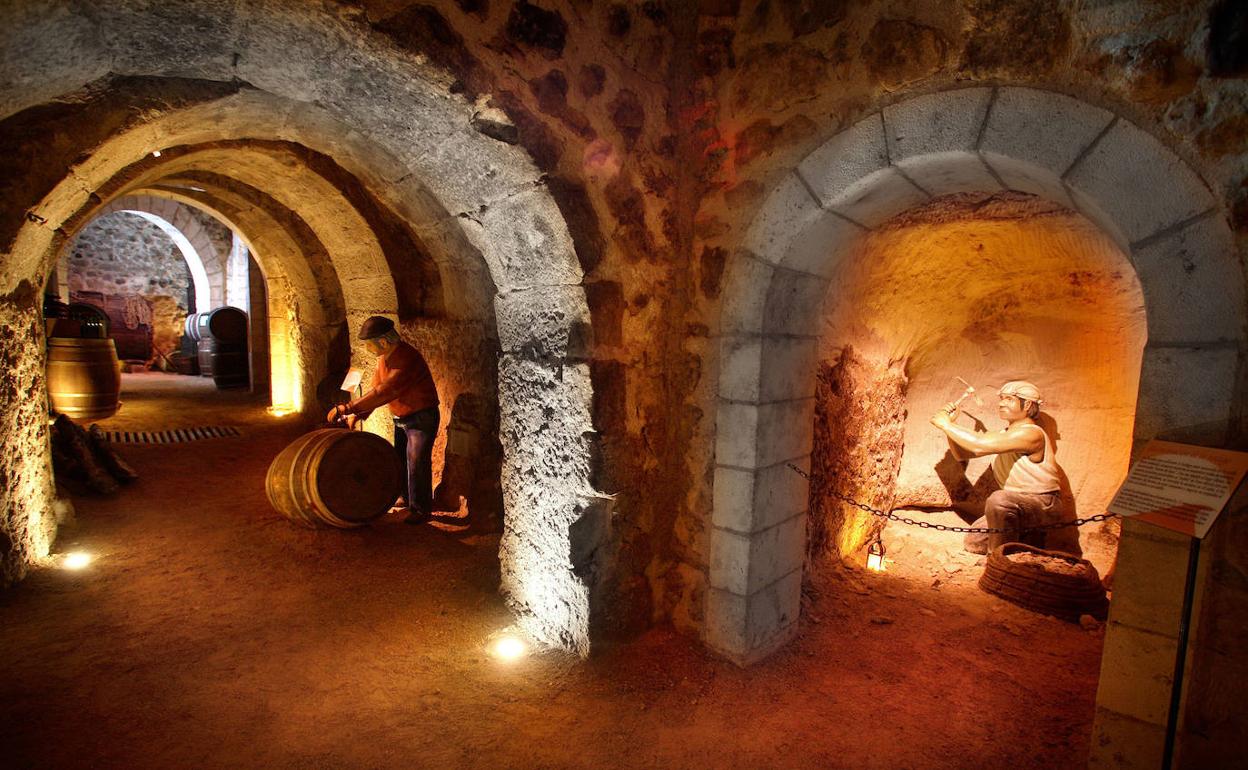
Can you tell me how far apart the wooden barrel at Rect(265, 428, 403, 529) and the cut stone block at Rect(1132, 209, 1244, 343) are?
438 cm

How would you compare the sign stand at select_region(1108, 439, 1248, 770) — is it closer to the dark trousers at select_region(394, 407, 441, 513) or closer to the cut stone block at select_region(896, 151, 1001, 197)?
the cut stone block at select_region(896, 151, 1001, 197)

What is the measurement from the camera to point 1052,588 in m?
3.60

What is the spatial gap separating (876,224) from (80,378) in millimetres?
7059

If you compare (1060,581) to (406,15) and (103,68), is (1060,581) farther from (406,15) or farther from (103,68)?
(103,68)

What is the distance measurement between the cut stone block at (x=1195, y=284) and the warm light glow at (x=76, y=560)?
568 cm

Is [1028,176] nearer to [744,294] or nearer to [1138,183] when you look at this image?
[1138,183]

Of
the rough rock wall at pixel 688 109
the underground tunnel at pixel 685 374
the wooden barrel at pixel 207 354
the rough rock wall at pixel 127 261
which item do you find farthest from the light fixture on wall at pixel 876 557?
the rough rock wall at pixel 127 261

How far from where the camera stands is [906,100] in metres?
2.23

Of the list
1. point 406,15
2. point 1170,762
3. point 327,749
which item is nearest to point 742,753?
point 1170,762

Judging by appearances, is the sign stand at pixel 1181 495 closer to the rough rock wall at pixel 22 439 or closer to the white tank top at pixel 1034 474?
the white tank top at pixel 1034 474

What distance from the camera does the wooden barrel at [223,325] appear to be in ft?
31.9

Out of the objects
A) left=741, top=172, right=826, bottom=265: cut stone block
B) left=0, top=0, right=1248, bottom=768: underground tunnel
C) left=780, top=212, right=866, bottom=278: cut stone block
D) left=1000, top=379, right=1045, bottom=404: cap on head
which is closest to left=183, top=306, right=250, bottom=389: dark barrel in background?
left=0, top=0, right=1248, bottom=768: underground tunnel

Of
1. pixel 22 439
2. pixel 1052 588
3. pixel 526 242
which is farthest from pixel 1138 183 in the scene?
pixel 22 439

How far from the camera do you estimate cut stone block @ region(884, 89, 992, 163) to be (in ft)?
6.77
